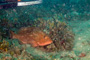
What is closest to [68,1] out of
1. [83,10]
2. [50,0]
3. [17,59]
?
[50,0]

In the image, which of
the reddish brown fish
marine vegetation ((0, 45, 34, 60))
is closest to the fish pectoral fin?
the reddish brown fish

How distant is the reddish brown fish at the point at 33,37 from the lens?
16.0ft

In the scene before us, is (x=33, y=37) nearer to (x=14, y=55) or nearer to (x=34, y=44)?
(x=34, y=44)

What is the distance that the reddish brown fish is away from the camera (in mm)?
4867

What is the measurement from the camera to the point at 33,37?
5262 mm

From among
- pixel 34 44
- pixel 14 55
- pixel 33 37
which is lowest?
pixel 34 44

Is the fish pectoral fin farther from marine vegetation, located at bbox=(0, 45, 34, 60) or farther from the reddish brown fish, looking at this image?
marine vegetation, located at bbox=(0, 45, 34, 60)

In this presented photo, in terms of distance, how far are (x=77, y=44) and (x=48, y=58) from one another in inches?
94.4

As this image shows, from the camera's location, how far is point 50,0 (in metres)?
20.8

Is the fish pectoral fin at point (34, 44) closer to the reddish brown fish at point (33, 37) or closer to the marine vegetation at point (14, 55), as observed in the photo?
the reddish brown fish at point (33, 37)

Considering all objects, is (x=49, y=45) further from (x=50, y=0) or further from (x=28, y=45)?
(x=50, y=0)

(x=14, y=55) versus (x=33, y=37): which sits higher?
(x=33, y=37)

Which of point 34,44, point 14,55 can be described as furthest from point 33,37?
point 14,55

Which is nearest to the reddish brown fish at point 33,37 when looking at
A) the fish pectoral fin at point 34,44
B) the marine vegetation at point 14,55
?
the fish pectoral fin at point 34,44
